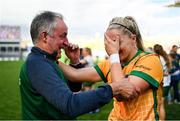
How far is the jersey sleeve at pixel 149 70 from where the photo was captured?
3.99 metres

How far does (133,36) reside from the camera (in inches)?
163

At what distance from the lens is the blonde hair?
13.5 feet

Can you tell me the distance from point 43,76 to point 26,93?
27 centimetres

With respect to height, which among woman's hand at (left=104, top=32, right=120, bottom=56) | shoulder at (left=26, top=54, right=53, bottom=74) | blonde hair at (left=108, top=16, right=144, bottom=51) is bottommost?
shoulder at (left=26, top=54, right=53, bottom=74)

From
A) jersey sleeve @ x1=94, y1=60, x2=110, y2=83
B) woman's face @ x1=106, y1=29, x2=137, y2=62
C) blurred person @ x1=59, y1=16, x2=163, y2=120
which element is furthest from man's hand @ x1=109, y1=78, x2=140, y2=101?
jersey sleeve @ x1=94, y1=60, x2=110, y2=83

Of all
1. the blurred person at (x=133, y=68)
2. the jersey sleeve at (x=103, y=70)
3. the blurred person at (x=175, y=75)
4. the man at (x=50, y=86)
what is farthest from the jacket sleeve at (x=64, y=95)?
the blurred person at (x=175, y=75)

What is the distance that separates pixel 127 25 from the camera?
413cm

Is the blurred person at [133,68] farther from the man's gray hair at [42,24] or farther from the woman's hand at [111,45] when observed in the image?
the man's gray hair at [42,24]

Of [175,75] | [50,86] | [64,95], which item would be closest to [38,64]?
[50,86]

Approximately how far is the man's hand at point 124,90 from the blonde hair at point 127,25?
570mm

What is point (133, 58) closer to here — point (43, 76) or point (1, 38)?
point (43, 76)

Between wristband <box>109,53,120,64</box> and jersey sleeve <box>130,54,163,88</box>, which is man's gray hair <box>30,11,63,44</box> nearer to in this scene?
wristband <box>109,53,120,64</box>

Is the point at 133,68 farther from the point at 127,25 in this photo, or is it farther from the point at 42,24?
the point at 42,24

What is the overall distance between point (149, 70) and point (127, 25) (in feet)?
1.39
